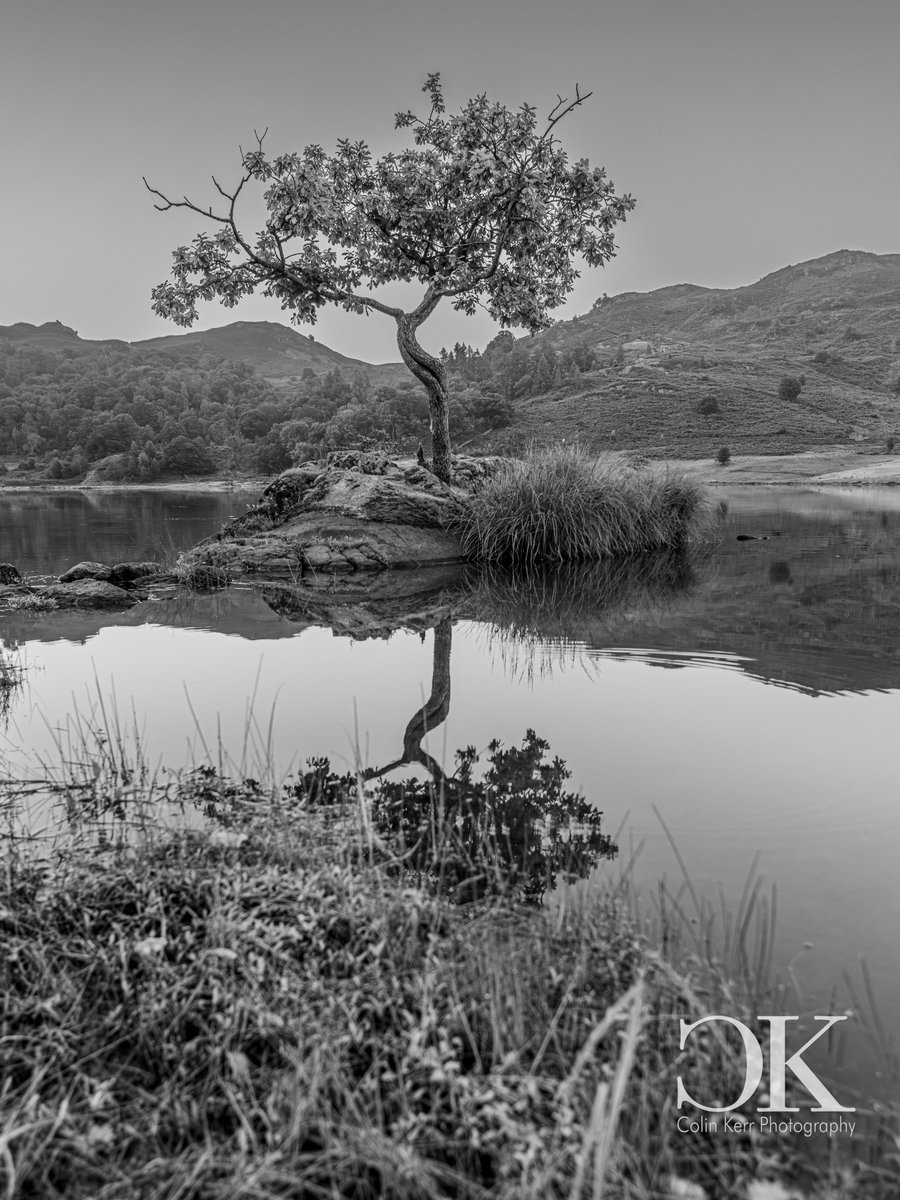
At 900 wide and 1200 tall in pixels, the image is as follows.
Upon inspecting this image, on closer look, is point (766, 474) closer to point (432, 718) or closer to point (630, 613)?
point (630, 613)

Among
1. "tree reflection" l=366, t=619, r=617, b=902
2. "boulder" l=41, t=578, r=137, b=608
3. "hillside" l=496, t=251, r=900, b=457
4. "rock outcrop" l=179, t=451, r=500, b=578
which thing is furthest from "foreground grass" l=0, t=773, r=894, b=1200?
"hillside" l=496, t=251, r=900, b=457

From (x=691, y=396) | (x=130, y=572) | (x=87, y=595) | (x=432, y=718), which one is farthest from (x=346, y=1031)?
(x=691, y=396)

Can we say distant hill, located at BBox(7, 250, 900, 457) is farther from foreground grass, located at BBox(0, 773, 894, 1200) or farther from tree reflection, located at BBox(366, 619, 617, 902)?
foreground grass, located at BBox(0, 773, 894, 1200)

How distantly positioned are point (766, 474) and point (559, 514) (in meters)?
41.0

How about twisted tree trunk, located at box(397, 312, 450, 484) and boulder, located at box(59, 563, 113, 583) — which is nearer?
boulder, located at box(59, 563, 113, 583)

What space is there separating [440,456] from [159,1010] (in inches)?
518

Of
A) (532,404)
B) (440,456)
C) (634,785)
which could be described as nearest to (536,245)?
(440,456)

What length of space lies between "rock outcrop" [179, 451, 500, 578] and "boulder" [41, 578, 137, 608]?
1.64 m

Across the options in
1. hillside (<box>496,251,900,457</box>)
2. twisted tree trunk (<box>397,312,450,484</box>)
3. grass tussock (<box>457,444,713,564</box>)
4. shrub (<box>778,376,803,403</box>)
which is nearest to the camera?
grass tussock (<box>457,444,713,564</box>)

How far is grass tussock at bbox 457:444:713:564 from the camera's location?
12.7 metres

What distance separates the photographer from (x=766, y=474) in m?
48.6

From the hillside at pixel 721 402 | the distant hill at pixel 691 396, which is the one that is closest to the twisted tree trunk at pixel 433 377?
the hillside at pixel 721 402

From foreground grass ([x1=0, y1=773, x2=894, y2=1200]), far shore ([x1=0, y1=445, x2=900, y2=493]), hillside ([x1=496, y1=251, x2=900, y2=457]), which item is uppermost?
hillside ([x1=496, y1=251, x2=900, y2=457])

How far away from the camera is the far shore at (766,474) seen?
4394 cm
